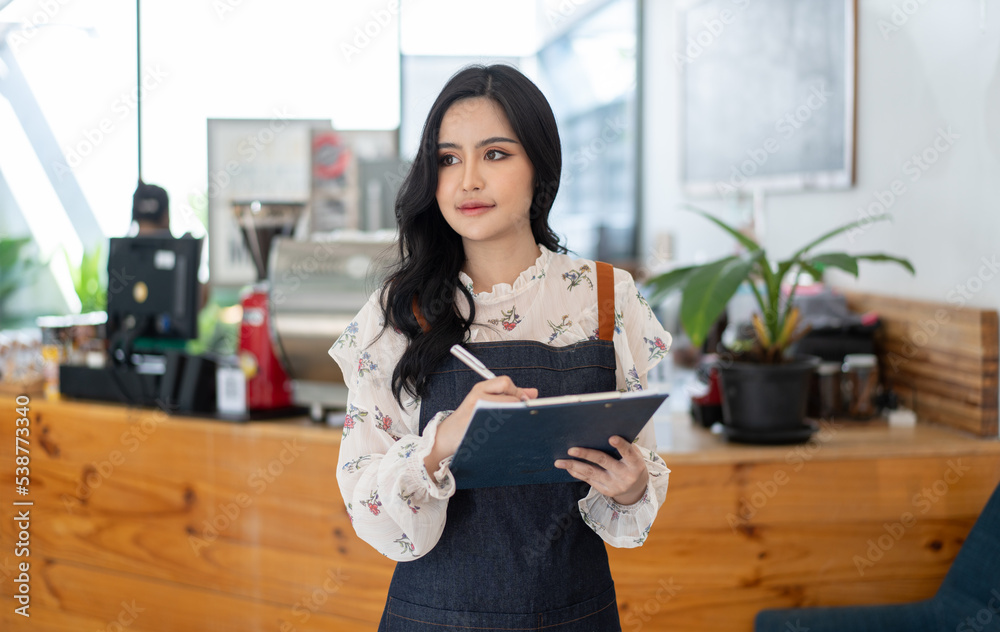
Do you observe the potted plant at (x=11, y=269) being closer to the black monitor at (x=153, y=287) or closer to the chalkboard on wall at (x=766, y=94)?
the black monitor at (x=153, y=287)

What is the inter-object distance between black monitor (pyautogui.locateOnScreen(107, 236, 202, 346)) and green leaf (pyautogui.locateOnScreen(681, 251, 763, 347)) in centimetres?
145

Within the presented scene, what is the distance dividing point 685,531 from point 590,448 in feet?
3.19

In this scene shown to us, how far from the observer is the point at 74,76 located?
15.1 ft

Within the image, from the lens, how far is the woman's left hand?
1060 mm

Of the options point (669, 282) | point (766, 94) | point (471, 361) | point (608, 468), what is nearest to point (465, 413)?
point (471, 361)

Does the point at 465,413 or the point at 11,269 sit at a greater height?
the point at 11,269

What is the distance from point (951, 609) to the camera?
1.80m

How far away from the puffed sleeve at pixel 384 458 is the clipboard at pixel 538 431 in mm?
56

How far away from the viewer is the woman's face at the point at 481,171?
3.74ft

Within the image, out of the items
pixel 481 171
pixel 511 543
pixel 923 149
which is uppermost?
pixel 923 149

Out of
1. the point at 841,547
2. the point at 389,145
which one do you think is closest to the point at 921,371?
the point at 841,547

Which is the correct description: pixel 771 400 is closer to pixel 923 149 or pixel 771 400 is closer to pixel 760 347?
pixel 760 347

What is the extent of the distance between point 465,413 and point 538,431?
0.10m

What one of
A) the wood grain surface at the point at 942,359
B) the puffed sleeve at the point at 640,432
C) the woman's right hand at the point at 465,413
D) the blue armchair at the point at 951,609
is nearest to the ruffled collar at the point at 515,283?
the puffed sleeve at the point at 640,432
